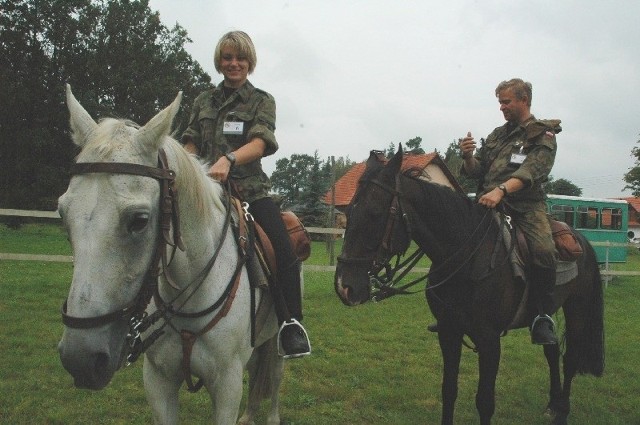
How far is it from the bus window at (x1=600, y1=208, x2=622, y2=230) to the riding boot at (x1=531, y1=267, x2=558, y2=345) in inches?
753

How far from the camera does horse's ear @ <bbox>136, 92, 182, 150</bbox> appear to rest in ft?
6.77

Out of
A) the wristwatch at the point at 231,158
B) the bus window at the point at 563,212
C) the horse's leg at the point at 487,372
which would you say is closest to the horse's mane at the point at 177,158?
the wristwatch at the point at 231,158

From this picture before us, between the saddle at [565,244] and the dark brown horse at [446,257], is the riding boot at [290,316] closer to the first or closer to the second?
the dark brown horse at [446,257]

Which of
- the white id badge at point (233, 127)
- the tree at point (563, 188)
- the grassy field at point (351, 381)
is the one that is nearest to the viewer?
the white id badge at point (233, 127)

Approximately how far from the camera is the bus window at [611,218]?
21.2 meters

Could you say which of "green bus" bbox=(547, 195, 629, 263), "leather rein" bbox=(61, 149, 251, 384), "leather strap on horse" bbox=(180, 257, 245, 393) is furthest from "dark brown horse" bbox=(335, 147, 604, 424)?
"green bus" bbox=(547, 195, 629, 263)

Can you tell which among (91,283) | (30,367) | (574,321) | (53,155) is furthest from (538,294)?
(53,155)

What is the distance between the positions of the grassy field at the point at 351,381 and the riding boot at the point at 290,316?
82.6 inches

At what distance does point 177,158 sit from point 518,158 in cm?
333

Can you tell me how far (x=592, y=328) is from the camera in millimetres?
5766

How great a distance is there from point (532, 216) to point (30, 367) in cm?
569

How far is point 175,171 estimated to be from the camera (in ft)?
7.47

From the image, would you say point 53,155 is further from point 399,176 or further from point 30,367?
point 399,176

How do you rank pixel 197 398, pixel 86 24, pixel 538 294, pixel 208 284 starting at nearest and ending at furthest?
pixel 208 284 < pixel 538 294 < pixel 197 398 < pixel 86 24
